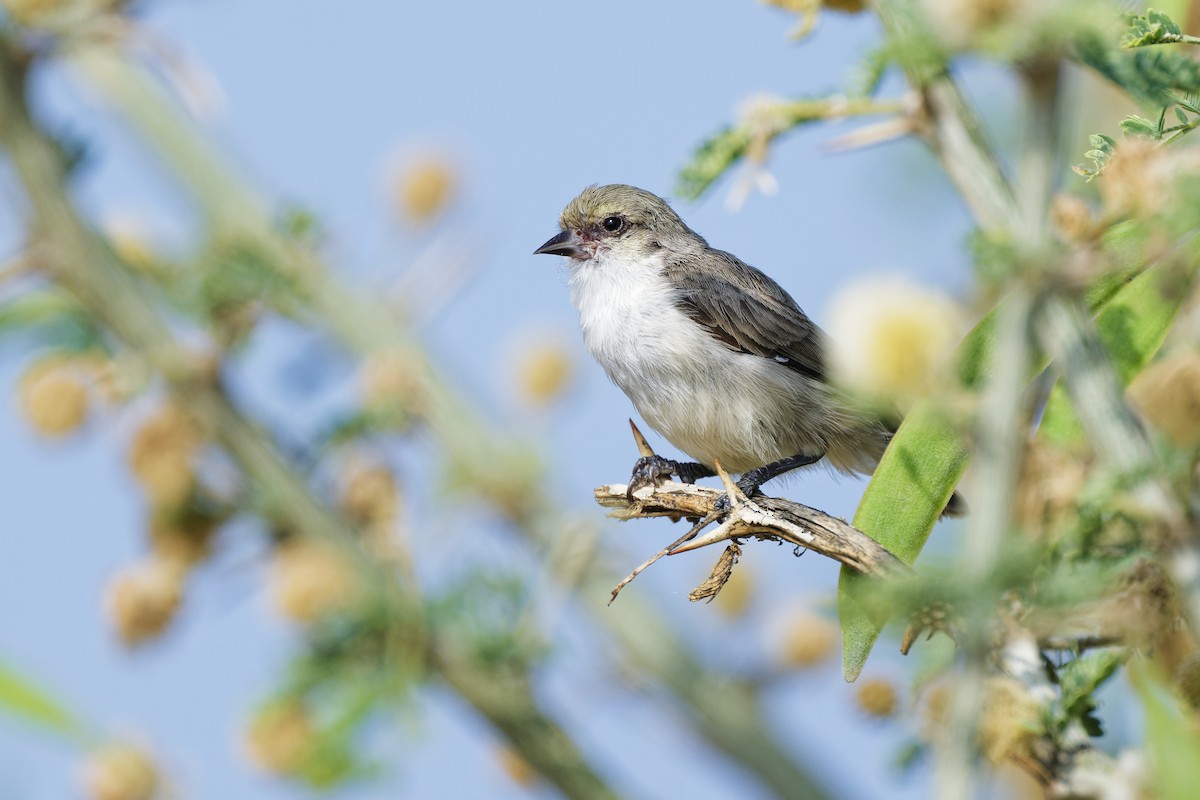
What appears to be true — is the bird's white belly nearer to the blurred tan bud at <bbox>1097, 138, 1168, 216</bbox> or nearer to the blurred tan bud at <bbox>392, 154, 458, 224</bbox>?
the blurred tan bud at <bbox>392, 154, 458, 224</bbox>

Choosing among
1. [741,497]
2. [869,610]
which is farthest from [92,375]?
[869,610]

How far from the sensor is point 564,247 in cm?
521

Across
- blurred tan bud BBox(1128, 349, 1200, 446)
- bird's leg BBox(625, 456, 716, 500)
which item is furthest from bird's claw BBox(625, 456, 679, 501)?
blurred tan bud BBox(1128, 349, 1200, 446)

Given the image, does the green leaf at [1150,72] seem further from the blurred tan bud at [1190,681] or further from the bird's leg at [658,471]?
the bird's leg at [658,471]

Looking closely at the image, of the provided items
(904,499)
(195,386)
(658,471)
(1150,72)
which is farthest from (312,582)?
(1150,72)

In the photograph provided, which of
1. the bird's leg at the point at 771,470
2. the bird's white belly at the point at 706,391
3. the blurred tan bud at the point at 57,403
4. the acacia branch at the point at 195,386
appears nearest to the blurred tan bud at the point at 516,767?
the acacia branch at the point at 195,386

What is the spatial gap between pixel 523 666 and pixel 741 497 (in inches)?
47.1

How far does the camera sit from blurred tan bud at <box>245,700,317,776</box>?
338 centimetres

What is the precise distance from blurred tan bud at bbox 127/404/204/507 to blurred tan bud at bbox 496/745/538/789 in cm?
114

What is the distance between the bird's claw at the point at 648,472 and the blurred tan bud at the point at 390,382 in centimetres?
71

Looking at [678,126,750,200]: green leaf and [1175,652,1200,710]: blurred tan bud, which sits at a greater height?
[678,126,750,200]: green leaf

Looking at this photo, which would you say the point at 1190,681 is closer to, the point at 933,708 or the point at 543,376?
the point at 933,708

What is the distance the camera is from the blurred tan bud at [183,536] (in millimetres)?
3857

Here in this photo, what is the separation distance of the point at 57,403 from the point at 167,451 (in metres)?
0.32
